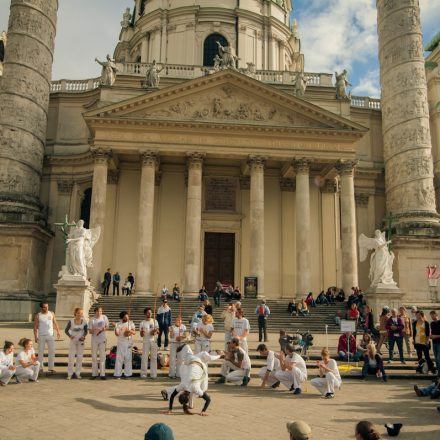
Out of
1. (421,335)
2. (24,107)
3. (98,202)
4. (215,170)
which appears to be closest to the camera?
(421,335)

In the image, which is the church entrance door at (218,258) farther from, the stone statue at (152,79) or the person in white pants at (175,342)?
Answer: the person in white pants at (175,342)

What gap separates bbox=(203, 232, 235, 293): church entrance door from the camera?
28484 millimetres

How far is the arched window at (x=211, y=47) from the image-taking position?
37.0 m

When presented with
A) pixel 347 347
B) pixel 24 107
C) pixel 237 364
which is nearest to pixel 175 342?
pixel 237 364

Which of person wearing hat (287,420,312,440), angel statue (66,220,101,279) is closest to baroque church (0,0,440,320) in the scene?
angel statue (66,220,101,279)

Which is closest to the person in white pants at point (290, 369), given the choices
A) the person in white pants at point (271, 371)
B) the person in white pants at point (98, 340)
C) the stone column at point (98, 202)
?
the person in white pants at point (271, 371)

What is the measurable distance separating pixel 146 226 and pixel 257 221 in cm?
544

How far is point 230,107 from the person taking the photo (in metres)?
26.5

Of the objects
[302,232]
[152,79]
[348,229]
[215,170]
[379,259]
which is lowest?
[379,259]

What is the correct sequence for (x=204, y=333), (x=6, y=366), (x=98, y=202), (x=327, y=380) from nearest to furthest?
(x=327, y=380) < (x=6, y=366) < (x=204, y=333) < (x=98, y=202)

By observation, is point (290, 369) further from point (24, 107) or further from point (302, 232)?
point (24, 107)

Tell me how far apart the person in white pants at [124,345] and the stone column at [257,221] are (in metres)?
13.9

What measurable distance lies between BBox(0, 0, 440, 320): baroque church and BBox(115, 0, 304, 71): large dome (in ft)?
22.8

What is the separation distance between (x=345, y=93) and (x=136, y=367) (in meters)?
22.9
